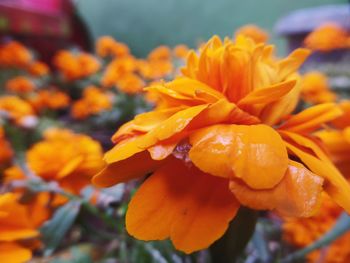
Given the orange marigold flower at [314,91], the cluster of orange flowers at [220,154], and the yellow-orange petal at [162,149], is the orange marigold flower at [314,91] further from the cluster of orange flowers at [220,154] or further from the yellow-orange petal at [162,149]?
the yellow-orange petal at [162,149]

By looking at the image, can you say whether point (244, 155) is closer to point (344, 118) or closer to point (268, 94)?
point (268, 94)

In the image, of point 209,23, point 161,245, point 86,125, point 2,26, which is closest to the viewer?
point 161,245

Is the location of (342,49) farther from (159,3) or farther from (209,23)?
(159,3)

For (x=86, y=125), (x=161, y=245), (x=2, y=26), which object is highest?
(x=2, y=26)

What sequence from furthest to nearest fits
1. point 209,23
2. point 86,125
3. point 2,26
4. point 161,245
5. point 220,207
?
point 209,23 < point 2,26 < point 86,125 < point 161,245 < point 220,207

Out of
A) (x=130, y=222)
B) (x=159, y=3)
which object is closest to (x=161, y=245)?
(x=130, y=222)

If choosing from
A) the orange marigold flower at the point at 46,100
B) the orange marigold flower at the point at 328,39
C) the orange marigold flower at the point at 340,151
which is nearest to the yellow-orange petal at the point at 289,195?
the orange marigold flower at the point at 340,151

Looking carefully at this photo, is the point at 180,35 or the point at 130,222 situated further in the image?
the point at 180,35

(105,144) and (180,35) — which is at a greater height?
(180,35)
